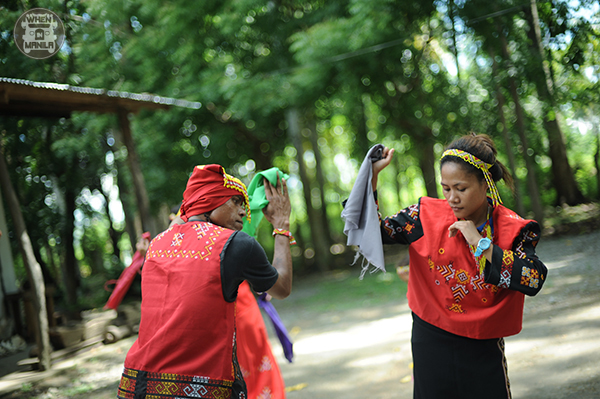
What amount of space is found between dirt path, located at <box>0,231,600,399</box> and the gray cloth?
2.24 metres

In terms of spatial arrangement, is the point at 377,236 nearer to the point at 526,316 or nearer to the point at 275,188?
the point at 275,188

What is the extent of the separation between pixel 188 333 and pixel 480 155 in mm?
1467

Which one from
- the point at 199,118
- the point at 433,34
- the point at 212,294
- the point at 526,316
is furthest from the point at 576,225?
the point at 212,294

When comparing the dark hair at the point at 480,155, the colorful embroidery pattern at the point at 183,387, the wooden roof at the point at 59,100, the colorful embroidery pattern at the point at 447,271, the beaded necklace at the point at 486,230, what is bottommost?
the colorful embroidery pattern at the point at 183,387

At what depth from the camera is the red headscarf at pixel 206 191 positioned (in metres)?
2.27

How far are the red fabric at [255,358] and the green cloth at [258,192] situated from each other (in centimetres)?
50

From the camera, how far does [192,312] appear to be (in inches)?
77.8

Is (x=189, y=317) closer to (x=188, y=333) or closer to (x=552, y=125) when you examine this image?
(x=188, y=333)

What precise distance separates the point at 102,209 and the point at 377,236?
19032 mm

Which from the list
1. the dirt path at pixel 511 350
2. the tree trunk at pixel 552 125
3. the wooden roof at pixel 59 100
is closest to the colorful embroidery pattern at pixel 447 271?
the dirt path at pixel 511 350

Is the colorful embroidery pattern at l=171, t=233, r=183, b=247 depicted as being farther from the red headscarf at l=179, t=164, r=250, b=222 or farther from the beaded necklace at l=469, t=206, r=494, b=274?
the beaded necklace at l=469, t=206, r=494, b=274

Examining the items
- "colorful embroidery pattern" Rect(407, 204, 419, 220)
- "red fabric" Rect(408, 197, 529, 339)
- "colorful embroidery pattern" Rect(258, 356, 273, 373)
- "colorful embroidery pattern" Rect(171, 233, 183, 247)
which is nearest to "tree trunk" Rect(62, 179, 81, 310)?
"colorful embroidery pattern" Rect(258, 356, 273, 373)

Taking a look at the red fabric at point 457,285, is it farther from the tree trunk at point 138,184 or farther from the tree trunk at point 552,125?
the tree trunk at point 552,125

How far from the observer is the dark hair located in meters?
2.26
